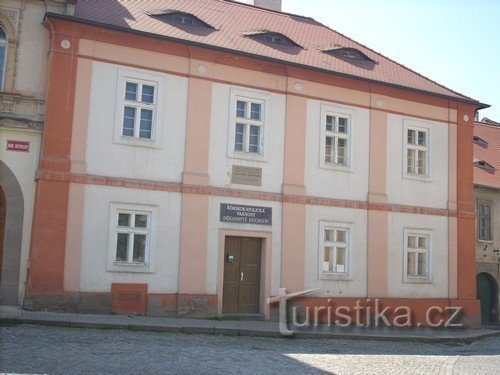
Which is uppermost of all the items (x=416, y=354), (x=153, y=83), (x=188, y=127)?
(x=153, y=83)

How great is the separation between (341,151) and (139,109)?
6.72 metres

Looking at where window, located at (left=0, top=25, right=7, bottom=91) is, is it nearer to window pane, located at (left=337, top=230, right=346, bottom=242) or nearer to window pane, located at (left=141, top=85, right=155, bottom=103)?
window pane, located at (left=141, top=85, right=155, bottom=103)

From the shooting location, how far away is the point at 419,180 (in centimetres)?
2166

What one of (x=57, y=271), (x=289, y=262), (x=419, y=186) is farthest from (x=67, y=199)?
(x=419, y=186)

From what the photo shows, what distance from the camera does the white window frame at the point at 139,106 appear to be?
17.2m

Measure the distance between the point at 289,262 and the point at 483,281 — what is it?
37.6ft

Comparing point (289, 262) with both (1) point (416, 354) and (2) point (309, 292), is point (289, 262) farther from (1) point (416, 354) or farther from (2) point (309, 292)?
(1) point (416, 354)

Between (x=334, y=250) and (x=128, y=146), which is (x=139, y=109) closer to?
(x=128, y=146)

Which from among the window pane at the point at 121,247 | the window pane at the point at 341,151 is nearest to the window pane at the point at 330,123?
the window pane at the point at 341,151

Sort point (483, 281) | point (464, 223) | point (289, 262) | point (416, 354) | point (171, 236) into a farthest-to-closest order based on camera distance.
A: point (483, 281) < point (464, 223) < point (289, 262) < point (171, 236) < point (416, 354)

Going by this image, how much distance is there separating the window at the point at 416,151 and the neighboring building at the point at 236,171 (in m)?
0.07

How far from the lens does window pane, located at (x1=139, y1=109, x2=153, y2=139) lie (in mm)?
17670

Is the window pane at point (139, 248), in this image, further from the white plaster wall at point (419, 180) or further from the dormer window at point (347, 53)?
the dormer window at point (347, 53)

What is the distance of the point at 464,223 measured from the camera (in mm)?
22281
